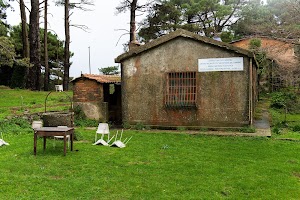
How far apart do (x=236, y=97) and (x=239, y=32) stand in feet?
87.4

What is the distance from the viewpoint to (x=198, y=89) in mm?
13594

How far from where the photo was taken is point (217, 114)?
1338 centimetres

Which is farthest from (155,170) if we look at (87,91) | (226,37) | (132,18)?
(226,37)

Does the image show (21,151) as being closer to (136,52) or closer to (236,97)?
(136,52)

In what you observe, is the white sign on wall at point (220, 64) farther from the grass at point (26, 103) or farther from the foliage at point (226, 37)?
the foliage at point (226, 37)

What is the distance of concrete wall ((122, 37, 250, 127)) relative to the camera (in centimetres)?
1320

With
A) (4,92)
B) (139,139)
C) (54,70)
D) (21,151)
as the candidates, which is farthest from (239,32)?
(21,151)

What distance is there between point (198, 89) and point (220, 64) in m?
1.30

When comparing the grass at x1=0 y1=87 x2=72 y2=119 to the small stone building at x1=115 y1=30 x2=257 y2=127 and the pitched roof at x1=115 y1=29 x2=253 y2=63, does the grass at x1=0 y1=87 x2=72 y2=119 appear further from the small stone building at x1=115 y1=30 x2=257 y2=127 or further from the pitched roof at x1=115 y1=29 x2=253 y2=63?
the pitched roof at x1=115 y1=29 x2=253 y2=63

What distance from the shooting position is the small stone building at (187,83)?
43.2 ft

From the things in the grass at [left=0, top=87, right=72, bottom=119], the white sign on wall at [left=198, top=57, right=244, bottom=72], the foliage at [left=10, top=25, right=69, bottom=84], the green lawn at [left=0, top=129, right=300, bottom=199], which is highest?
the foliage at [left=10, top=25, right=69, bottom=84]

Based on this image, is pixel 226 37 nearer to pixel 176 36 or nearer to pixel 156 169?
pixel 176 36

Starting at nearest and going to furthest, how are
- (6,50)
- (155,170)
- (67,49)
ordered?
(155,170)
(6,50)
(67,49)

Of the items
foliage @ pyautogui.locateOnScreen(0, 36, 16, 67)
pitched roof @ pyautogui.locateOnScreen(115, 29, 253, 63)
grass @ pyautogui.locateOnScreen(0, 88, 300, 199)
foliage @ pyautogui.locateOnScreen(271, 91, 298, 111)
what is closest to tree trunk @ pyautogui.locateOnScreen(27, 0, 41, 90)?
foliage @ pyautogui.locateOnScreen(0, 36, 16, 67)
